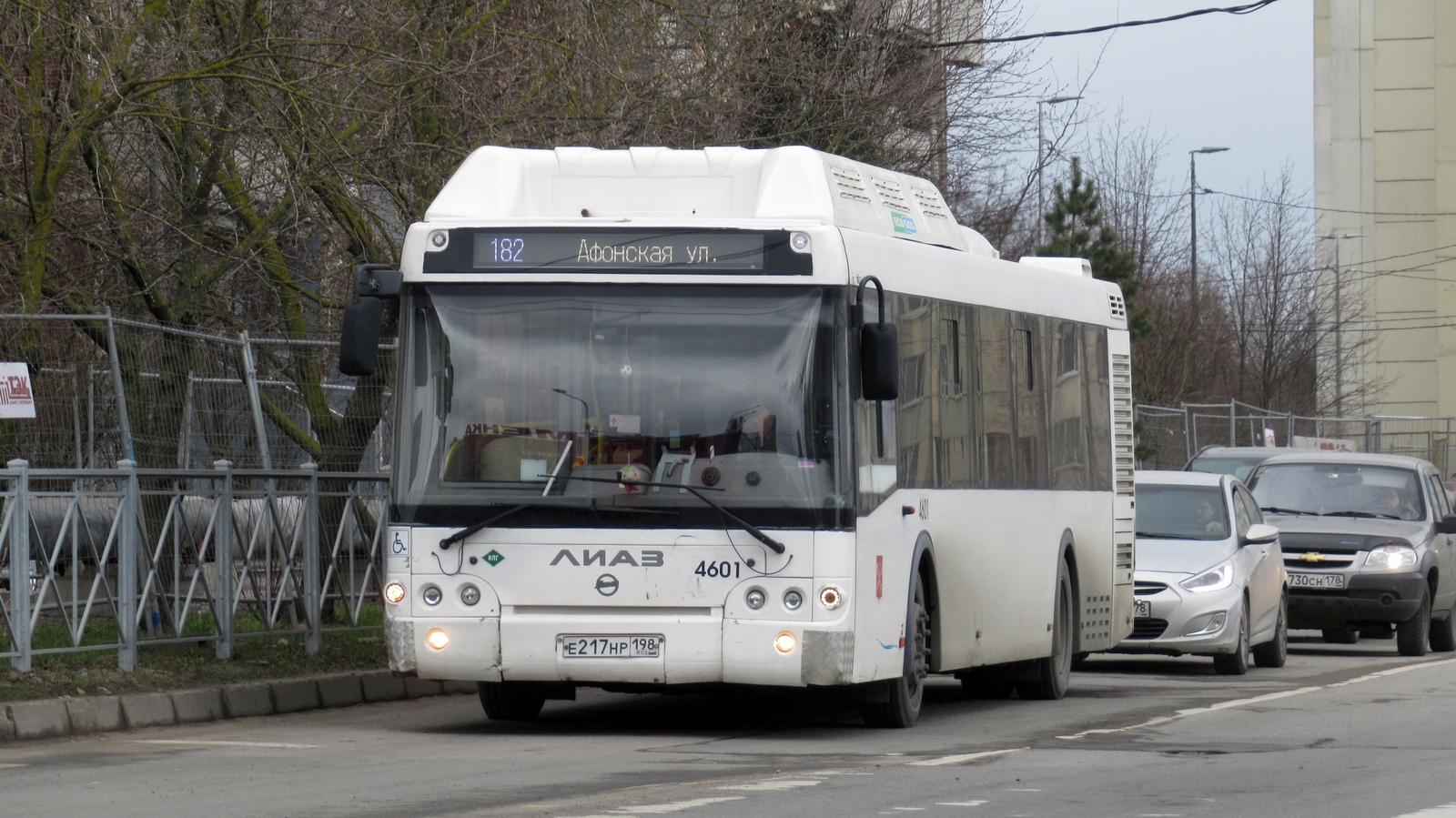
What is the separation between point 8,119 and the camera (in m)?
14.6

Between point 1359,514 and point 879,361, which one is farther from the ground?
point 879,361

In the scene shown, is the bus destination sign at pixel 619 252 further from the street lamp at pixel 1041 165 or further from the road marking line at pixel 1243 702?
the street lamp at pixel 1041 165

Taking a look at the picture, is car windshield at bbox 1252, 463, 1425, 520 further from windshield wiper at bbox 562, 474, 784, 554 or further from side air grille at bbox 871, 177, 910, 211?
windshield wiper at bbox 562, 474, 784, 554

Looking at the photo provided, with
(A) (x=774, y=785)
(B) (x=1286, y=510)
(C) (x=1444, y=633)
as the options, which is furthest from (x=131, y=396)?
(C) (x=1444, y=633)

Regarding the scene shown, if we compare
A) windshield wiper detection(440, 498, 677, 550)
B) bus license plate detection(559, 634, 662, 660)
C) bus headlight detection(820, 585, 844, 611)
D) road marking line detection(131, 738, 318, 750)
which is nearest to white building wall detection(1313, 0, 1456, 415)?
bus headlight detection(820, 585, 844, 611)

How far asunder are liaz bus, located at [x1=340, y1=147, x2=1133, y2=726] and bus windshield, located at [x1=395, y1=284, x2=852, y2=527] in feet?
0.03

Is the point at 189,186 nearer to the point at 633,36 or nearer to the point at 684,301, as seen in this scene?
the point at 633,36

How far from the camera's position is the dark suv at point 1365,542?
20.6 m

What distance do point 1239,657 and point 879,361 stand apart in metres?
7.57

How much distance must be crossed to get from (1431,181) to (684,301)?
198 feet

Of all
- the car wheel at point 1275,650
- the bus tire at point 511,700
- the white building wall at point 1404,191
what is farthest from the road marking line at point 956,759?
the white building wall at point 1404,191

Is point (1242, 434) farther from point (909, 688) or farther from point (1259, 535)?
point (909, 688)

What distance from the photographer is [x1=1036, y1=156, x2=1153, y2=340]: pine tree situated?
34875mm

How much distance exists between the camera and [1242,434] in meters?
37.4
